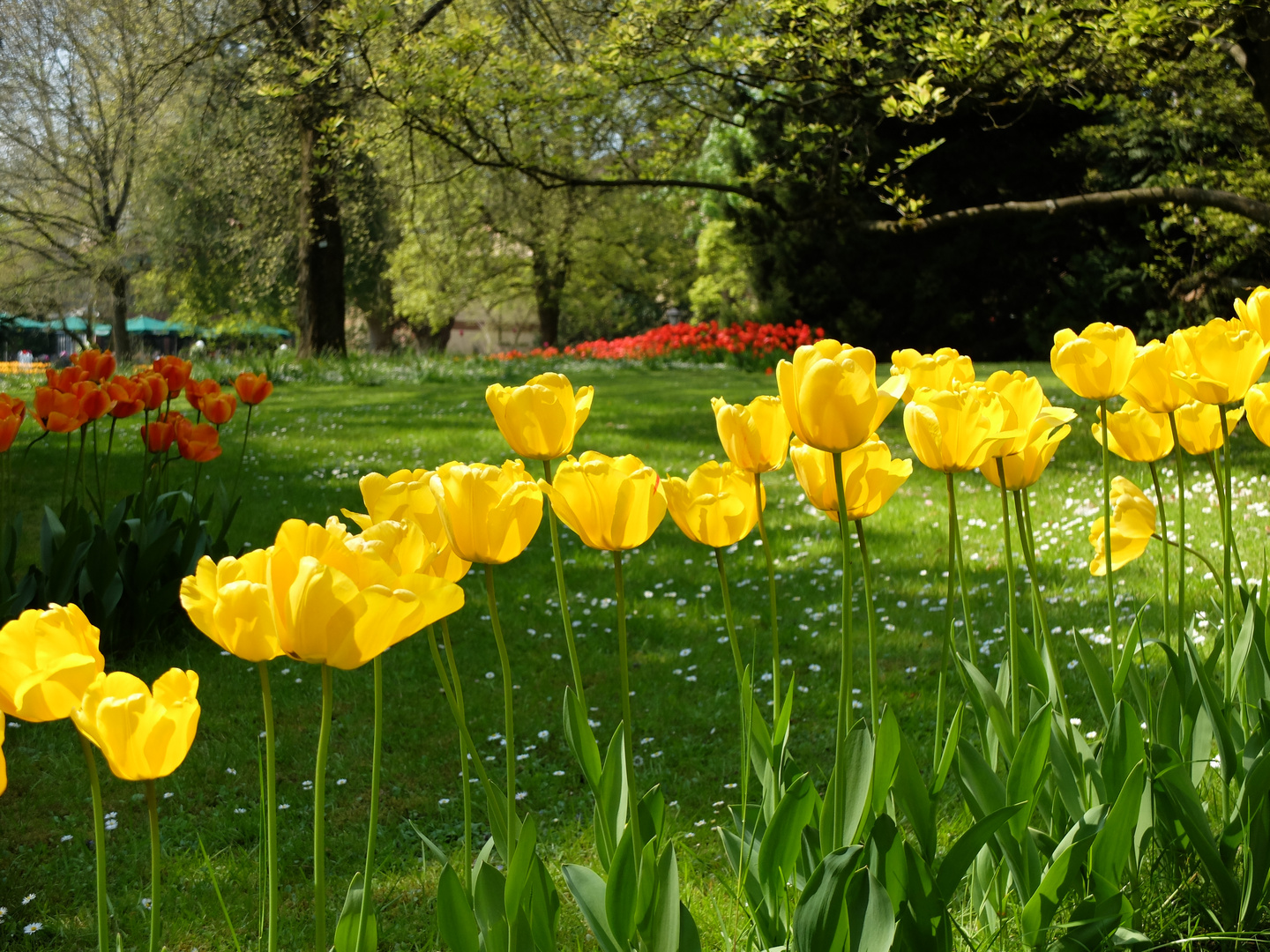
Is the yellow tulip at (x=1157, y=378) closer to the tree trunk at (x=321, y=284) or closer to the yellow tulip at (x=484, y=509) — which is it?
the yellow tulip at (x=484, y=509)

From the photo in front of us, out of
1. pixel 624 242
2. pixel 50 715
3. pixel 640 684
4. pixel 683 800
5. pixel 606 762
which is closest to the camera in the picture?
pixel 50 715

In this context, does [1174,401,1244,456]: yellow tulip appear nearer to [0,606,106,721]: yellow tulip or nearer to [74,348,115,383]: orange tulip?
[0,606,106,721]: yellow tulip

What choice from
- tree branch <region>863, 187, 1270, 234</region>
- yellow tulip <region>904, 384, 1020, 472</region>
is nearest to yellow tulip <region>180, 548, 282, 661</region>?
yellow tulip <region>904, 384, 1020, 472</region>

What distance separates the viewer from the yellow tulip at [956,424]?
140cm

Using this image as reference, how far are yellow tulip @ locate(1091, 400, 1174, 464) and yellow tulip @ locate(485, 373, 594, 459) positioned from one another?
1125mm

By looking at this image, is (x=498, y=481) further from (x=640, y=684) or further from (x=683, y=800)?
(x=640, y=684)

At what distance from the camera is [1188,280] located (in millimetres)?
14195

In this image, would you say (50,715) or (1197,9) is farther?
(1197,9)

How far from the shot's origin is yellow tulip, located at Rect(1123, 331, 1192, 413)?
169cm

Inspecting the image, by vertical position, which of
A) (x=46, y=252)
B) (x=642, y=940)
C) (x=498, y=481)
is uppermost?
(x=46, y=252)

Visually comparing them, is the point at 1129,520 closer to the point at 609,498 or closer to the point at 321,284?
the point at 609,498

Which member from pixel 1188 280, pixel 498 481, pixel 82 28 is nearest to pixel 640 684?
pixel 498 481

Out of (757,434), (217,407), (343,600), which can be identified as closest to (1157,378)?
(757,434)

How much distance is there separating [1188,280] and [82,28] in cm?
1611
